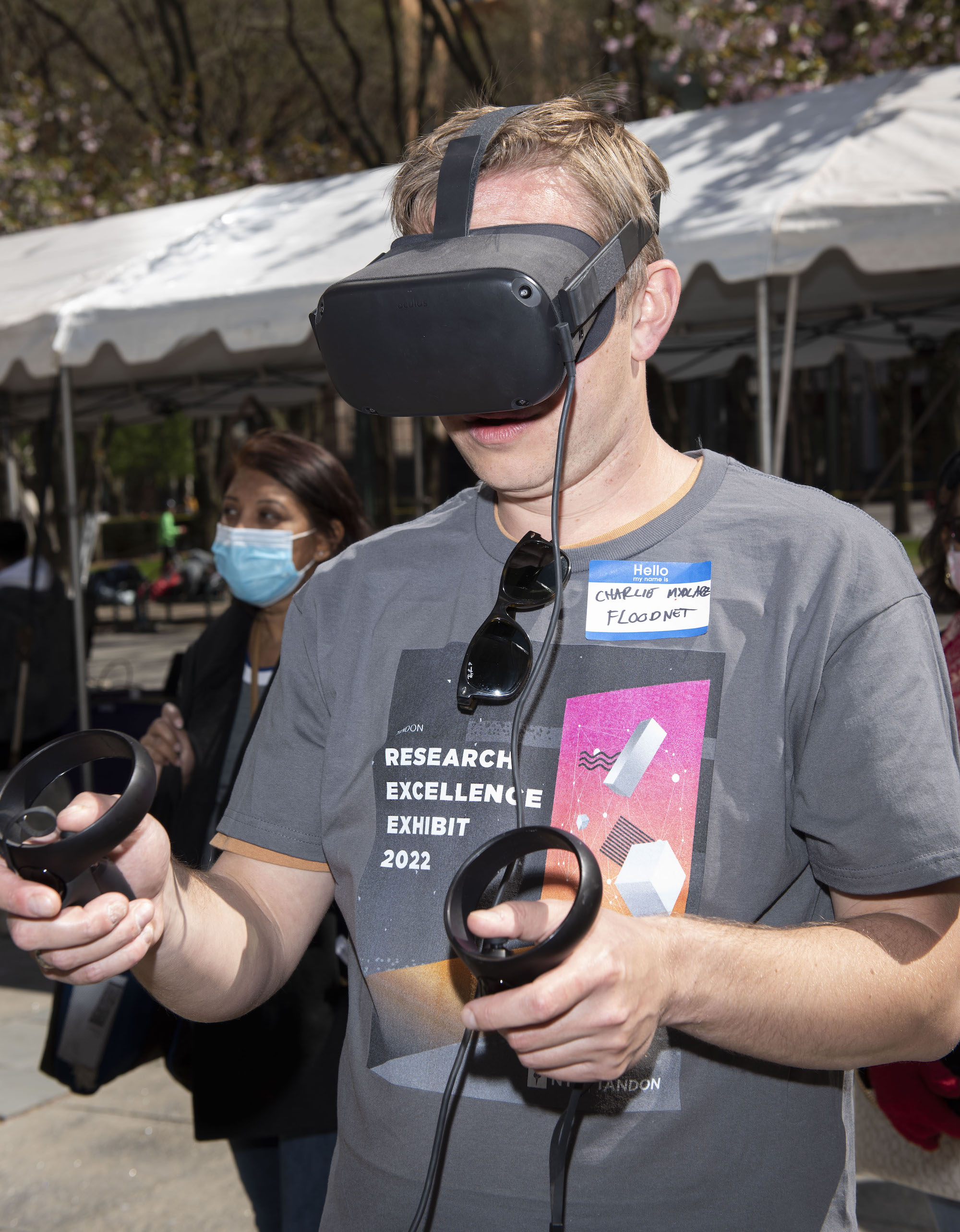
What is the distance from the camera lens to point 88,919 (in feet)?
3.34

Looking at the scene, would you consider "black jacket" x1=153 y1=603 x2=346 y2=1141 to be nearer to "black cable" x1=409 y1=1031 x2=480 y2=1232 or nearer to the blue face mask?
the blue face mask

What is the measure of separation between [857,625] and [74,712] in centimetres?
636

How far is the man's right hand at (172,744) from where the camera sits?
10.1 ft

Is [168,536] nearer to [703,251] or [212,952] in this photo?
[703,251]

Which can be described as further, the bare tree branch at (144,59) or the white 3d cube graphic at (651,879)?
the bare tree branch at (144,59)

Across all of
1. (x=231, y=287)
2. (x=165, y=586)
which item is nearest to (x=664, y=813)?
(x=231, y=287)

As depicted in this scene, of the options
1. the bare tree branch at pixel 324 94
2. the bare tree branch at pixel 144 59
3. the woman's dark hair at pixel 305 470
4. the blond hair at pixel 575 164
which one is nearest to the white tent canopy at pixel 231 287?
the woman's dark hair at pixel 305 470

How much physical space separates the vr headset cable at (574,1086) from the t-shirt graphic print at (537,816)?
0.03 metres

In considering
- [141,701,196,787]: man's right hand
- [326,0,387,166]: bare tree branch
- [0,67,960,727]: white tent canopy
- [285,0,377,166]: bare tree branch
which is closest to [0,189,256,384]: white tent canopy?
[0,67,960,727]: white tent canopy

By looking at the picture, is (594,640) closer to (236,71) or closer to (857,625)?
(857,625)

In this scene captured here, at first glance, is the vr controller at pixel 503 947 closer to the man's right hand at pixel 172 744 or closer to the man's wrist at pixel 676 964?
the man's wrist at pixel 676 964

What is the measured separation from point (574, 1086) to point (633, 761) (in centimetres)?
32

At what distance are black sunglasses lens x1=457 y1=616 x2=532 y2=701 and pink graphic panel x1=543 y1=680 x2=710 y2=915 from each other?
67 millimetres

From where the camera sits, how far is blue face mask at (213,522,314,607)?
3.31 meters
